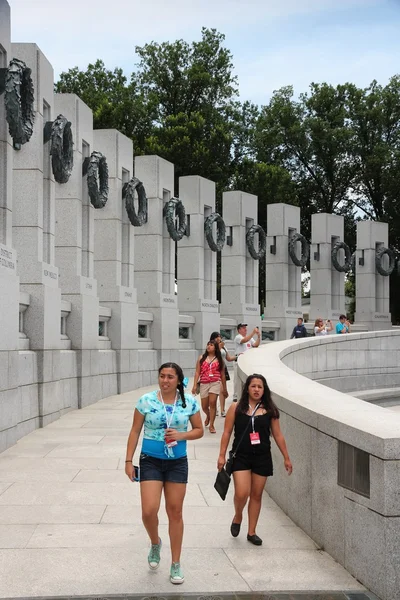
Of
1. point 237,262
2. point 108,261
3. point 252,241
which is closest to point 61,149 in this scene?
point 108,261

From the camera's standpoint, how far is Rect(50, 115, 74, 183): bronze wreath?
16484 millimetres

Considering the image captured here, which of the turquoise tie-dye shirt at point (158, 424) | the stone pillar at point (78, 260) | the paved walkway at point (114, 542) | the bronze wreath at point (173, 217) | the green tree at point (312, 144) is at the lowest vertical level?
the paved walkway at point (114, 542)

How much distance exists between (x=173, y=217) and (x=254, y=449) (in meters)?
18.2

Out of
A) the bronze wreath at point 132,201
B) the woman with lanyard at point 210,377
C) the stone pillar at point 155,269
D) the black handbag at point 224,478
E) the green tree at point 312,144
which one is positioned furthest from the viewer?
the green tree at point 312,144

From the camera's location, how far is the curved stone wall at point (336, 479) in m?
5.87

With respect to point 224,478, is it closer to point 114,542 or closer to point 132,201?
point 114,542

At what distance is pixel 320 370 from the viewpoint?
2133 cm

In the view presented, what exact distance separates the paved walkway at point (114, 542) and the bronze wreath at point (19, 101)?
16.8 feet

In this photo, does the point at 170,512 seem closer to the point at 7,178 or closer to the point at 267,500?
the point at 267,500

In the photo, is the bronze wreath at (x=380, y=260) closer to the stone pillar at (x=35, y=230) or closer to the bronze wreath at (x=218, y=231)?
the bronze wreath at (x=218, y=231)

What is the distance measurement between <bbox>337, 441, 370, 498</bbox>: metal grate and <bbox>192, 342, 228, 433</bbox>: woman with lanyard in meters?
7.10

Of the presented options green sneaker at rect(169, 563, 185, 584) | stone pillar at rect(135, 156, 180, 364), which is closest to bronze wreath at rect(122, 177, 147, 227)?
stone pillar at rect(135, 156, 180, 364)

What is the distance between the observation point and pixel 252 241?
3078 cm

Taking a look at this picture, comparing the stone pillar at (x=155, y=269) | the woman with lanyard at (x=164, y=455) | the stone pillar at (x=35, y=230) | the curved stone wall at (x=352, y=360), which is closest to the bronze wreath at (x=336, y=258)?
the curved stone wall at (x=352, y=360)
